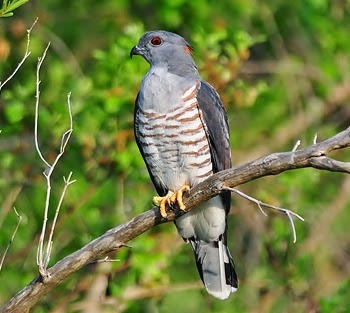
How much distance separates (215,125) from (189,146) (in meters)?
0.17

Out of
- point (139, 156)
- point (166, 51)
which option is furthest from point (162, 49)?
point (139, 156)

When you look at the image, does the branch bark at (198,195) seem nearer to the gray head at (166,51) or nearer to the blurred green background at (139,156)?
the gray head at (166,51)

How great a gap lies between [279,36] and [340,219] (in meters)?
1.71

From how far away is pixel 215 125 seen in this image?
4980mm

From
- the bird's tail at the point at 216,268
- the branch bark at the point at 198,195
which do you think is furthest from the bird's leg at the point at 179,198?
the bird's tail at the point at 216,268

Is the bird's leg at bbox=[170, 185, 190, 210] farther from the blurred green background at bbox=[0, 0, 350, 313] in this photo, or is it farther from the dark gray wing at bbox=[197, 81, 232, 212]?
the blurred green background at bbox=[0, 0, 350, 313]

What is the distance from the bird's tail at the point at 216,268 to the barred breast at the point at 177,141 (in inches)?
17.8

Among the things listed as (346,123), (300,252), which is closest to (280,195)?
A: (300,252)

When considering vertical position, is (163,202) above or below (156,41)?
below

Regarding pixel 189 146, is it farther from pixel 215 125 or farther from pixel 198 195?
pixel 198 195

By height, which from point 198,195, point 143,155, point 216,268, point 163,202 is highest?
point 198,195

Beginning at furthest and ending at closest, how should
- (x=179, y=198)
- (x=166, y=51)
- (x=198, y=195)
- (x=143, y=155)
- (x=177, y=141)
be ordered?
(x=166, y=51)
(x=143, y=155)
(x=177, y=141)
(x=179, y=198)
(x=198, y=195)

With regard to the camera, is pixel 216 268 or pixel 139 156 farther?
pixel 139 156

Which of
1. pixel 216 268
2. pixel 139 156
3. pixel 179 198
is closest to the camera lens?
pixel 179 198
